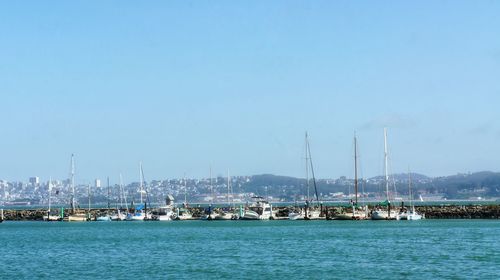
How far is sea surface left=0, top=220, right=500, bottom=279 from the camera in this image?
149ft

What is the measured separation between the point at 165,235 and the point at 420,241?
1050 inches

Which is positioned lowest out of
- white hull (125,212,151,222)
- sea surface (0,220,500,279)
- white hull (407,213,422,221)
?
sea surface (0,220,500,279)

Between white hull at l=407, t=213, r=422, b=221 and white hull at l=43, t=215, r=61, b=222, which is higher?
white hull at l=43, t=215, r=61, b=222

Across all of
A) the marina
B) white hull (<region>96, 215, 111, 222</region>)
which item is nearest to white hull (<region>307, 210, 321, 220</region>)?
the marina

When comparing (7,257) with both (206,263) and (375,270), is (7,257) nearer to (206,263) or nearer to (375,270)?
(206,263)

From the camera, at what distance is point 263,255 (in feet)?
184

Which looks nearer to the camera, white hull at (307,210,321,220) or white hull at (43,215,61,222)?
white hull at (307,210,321,220)

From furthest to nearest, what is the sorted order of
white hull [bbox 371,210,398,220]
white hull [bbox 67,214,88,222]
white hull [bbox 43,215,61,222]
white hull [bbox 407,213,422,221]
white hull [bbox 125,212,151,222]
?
white hull [bbox 43,215,61,222]
white hull [bbox 67,214,88,222]
white hull [bbox 125,212,151,222]
white hull [bbox 407,213,422,221]
white hull [bbox 371,210,398,220]

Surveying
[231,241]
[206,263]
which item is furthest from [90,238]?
[206,263]

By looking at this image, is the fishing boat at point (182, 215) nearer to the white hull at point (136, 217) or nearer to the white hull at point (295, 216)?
the white hull at point (136, 217)

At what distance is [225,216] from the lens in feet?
389

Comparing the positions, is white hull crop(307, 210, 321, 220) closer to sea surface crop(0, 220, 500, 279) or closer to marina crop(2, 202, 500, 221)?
marina crop(2, 202, 500, 221)

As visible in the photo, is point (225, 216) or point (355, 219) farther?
point (225, 216)

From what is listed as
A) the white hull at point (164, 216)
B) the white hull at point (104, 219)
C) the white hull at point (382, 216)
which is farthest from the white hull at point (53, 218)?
the white hull at point (382, 216)
